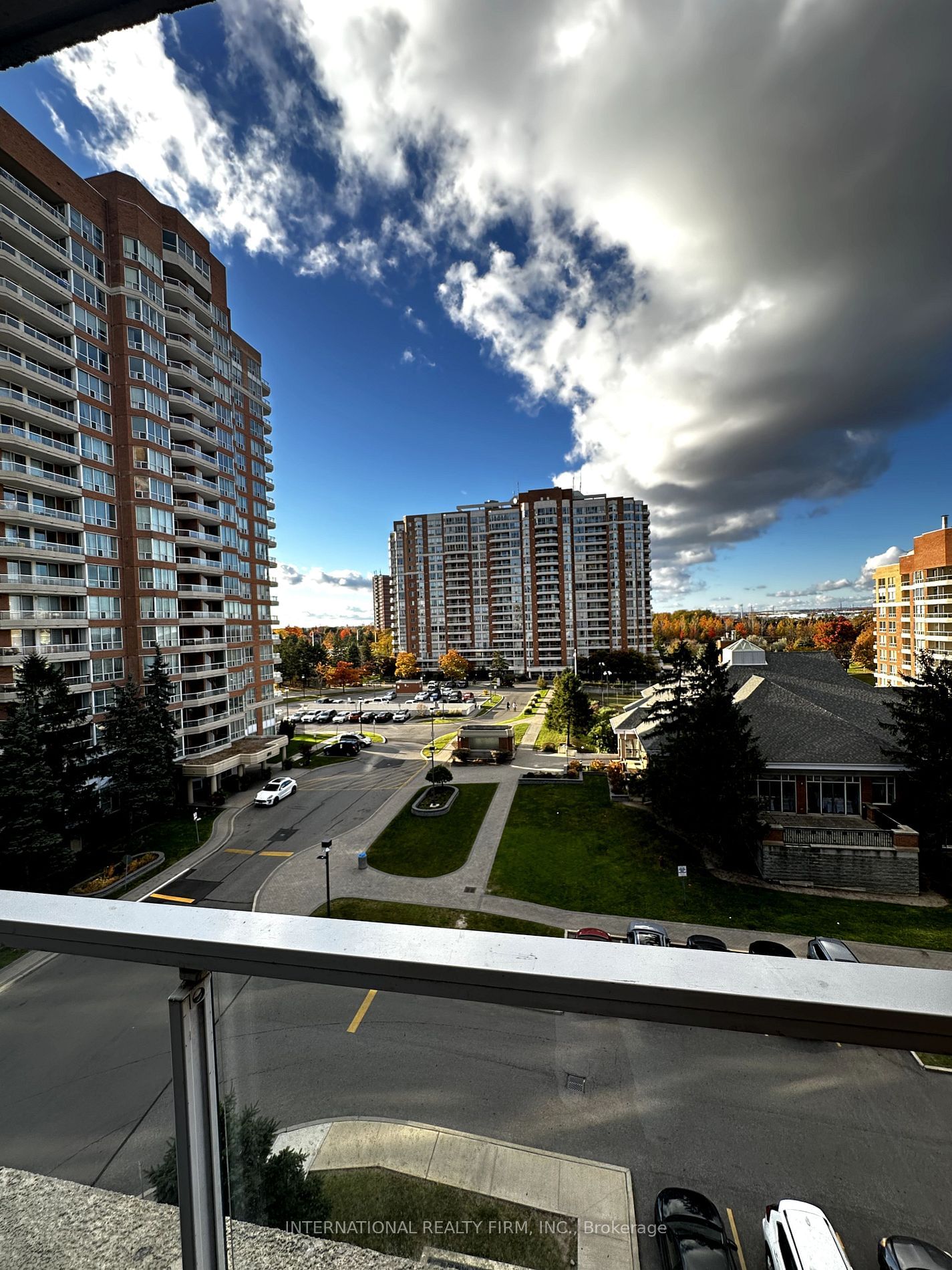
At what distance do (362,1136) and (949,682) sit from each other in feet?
53.8

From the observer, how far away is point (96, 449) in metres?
16.4

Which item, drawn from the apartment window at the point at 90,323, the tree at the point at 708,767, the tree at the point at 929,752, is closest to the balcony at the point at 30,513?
the apartment window at the point at 90,323

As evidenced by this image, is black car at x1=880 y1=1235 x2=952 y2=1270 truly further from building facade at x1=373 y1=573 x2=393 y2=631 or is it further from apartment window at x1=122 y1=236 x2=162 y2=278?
building facade at x1=373 y1=573 x2=393 y2=631

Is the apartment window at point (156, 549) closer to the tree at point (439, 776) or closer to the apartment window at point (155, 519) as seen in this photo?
the apartment window at point (155, 519)

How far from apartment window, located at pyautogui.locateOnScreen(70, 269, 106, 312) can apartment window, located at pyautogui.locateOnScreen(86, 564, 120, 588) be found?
824 cm

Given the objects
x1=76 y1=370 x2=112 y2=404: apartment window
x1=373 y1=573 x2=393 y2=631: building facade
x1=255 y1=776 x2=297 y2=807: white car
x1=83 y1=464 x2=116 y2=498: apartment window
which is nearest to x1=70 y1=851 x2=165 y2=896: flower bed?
x1=255 y1=776 x2=297 y2=807: white car

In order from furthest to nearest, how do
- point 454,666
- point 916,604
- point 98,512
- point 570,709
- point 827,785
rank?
point 454,666, point 916,604, point 570,709, point 98,512, point 827,785

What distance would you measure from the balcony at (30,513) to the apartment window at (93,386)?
3871 millimetres

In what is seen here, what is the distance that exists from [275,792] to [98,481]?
11438 mm

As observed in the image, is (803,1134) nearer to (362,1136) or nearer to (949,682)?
(362,1136)

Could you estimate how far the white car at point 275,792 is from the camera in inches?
687

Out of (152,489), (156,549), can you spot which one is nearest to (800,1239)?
(156,549)

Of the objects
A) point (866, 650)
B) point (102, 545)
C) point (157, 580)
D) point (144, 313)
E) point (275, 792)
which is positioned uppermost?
point (144, 313)

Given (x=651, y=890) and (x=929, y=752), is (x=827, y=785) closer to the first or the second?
(x=929, y=752)
